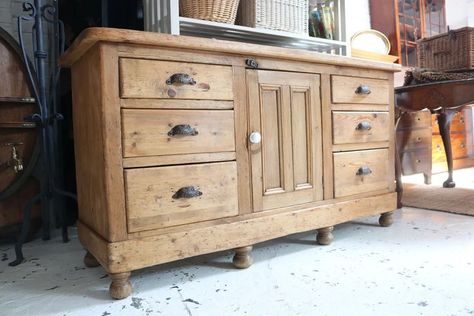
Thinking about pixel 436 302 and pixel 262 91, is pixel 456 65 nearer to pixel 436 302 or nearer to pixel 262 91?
pixel 262 91

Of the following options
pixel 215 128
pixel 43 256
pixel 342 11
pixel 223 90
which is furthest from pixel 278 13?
pixel 43 256

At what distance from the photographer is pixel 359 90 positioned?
4.63ft

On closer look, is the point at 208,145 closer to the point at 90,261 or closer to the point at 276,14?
→ the point at 90,261

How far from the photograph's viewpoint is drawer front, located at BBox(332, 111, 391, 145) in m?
1.36

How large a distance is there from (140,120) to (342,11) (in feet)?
3.87

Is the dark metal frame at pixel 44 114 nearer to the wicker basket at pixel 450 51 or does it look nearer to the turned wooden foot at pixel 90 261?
the turned wooden foot at pixel 90 261

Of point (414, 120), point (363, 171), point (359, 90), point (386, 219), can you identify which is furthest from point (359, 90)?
point (414, 120)

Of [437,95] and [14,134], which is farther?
[437,95]

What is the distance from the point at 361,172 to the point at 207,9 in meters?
0.87

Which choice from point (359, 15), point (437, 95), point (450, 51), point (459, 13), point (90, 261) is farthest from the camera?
point (459, 13)

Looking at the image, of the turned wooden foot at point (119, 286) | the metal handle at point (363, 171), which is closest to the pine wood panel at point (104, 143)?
the turned wooden foot at point (119, 286)

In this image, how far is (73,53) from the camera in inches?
43.0

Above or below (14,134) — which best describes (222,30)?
above

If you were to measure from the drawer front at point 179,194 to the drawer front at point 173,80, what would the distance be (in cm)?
21
